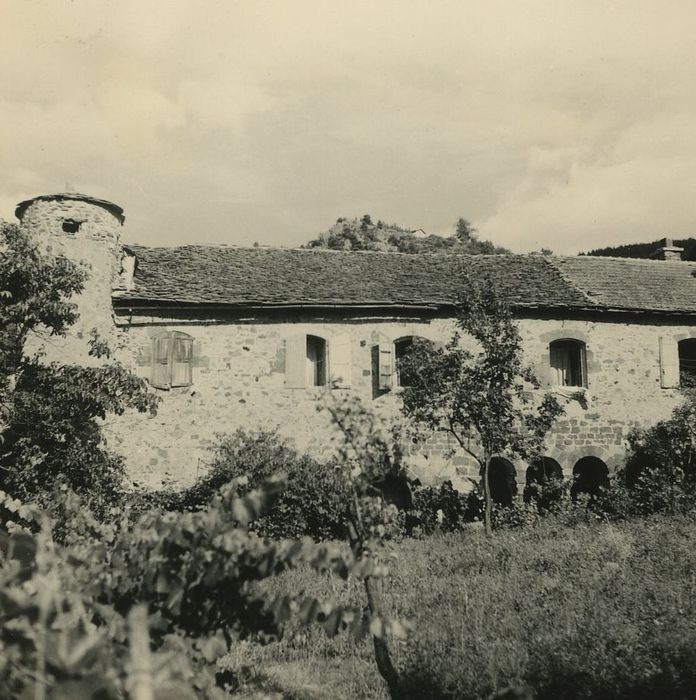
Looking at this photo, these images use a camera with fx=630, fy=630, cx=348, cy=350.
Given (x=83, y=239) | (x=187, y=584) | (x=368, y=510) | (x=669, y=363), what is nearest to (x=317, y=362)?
(x=83, y=239)

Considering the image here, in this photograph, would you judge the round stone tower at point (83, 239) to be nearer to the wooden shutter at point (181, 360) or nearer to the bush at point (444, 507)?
the wooden shutter at point (181, 360)

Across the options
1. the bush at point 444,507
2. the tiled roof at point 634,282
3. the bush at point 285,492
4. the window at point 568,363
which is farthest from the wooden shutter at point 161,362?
the tiled roof at point 634,282

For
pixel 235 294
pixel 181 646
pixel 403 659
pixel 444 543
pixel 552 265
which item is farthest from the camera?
pixel 552 265

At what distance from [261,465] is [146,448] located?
9.17 feet

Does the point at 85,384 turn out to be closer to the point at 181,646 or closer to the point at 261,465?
the point at 261,465

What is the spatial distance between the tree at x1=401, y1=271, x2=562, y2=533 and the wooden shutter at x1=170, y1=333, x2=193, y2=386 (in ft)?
16.3

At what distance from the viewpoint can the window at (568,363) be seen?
16.0 meters

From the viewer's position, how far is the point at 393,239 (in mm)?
39344

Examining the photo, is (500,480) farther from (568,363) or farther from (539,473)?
(568,363)

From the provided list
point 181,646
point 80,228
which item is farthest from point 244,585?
point 80,228

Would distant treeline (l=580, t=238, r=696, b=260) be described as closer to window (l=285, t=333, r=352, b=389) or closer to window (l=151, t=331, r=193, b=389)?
window (l=285, t=333, r=352, b=389)

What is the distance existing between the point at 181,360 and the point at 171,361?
0.71 feet

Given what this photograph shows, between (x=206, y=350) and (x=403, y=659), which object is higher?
(x=206, y=350)

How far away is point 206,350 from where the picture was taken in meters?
14.3
